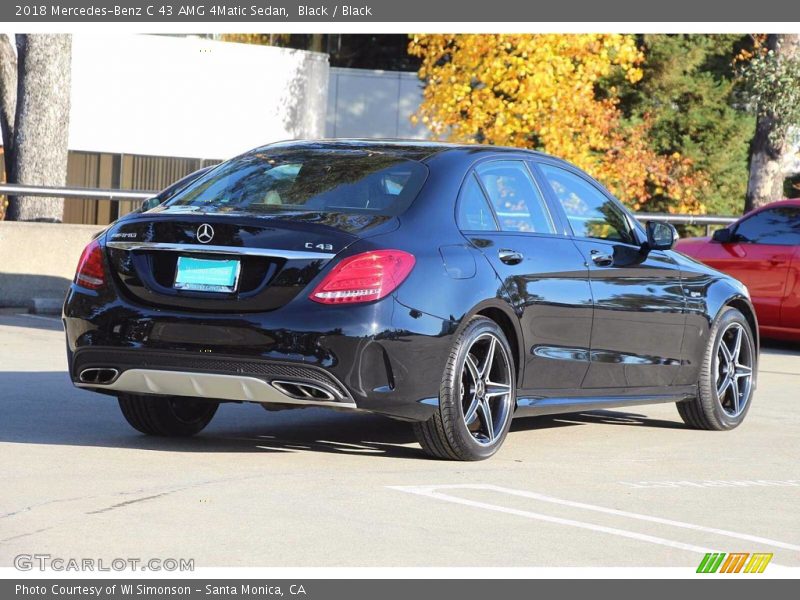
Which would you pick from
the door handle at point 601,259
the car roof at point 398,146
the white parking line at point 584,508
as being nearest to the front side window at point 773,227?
the door handle at point 601,259

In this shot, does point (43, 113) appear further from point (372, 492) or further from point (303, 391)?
point (372, 492)

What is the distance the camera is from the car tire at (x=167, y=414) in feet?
28.1

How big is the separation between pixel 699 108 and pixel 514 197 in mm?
29737

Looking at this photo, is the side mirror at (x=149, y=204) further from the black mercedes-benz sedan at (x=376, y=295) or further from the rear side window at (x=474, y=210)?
the rear side window at (x=474, y=210)

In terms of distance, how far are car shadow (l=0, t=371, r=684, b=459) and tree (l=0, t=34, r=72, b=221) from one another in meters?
9.17

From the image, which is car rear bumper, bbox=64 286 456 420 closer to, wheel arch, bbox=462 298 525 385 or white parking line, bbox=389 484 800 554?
wheel arch, bbox=462 298 525 385

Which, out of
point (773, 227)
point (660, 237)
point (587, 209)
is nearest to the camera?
point (587, 209)

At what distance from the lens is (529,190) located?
8.85 metres

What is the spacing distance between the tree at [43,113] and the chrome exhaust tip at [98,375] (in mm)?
11895

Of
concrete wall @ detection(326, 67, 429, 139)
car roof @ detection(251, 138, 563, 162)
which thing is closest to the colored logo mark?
car roof @ detection(251, 138, 563, 162)

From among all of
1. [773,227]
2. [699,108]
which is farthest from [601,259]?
[699,108]

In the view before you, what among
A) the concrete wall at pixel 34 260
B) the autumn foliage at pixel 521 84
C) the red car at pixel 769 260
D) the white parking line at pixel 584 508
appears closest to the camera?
the white parking line at pixel 584 508

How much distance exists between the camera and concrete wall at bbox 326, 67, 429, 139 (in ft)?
120

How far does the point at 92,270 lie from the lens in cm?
798
